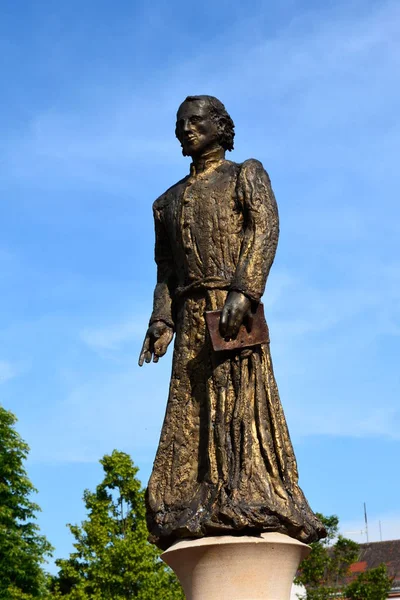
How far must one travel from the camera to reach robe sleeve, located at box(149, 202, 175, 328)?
9914 mm

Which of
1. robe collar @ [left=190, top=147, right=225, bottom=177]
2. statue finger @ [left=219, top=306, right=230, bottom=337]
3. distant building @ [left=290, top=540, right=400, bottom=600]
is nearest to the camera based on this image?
statue finger @ [left=219, top=306, right=230, bottom=337]

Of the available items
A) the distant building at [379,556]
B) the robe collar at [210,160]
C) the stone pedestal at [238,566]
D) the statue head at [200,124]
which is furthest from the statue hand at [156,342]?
the distant building at [379,556]

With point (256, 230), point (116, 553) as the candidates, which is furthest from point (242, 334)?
point (116, 553)

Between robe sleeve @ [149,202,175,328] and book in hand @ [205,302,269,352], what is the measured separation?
3.18 feet

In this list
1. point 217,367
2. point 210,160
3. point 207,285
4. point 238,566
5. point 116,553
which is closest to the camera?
point 238,566

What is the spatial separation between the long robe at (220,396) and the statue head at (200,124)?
174 millimetres

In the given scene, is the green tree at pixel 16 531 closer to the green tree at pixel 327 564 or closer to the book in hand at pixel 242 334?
the green tree at pixel 327 564

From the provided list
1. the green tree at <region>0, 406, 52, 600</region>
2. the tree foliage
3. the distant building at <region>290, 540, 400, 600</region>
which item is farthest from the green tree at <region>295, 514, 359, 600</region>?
the distant building at <region>290, 540, 400, 600</region>

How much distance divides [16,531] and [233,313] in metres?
29.7

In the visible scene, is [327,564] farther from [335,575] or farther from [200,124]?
[200,124]

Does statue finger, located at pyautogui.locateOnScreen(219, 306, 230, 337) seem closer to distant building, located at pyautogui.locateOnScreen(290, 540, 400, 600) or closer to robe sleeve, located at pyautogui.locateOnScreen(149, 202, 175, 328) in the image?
robe sleeve, located at pyautogui.locateOnScreen(149, 202, 175, 328)

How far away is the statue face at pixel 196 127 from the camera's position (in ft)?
31.9

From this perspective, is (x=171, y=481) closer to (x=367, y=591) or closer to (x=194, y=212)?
(x=194, y=212)

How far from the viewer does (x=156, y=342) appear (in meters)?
9.78
